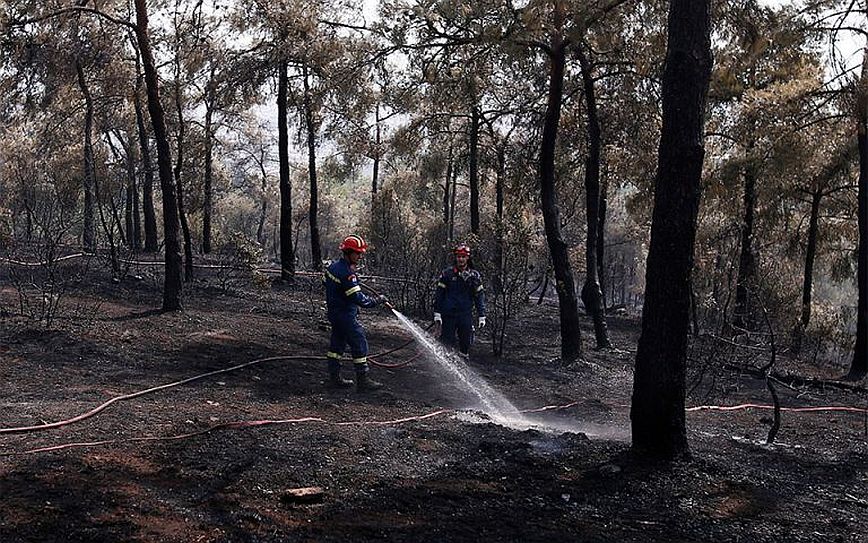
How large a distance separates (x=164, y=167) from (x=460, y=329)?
550cm

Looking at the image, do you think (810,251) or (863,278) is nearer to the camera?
(863,278)

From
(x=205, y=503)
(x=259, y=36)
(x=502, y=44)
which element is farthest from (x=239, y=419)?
(x=259, y=36)

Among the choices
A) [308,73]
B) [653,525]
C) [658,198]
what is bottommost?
[653,525]

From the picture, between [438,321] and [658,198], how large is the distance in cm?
595

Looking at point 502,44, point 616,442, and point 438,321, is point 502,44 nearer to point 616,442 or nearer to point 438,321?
point 438,321

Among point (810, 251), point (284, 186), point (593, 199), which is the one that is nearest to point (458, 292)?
point (593, 199)

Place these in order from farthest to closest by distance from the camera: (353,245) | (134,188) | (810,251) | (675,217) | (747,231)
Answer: (134,188) → (810,251) → (747,231) → (353,245) → (675,217)

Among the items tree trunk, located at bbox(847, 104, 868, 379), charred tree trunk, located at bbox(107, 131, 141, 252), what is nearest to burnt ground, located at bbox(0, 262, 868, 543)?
tree trunk, located at bbox(847, 104, 868, 379)

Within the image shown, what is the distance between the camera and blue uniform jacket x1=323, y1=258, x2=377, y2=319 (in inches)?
345

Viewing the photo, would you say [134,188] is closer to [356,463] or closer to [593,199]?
[593,199]

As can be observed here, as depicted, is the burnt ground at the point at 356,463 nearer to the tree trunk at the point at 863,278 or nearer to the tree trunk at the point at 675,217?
the tree trunk at the point at 675,217

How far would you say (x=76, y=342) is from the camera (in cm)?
966

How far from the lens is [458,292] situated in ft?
38.8

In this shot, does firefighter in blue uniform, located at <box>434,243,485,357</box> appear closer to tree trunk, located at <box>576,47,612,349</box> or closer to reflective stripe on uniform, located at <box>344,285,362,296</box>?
reflective stripe on uniform, located at <box>344,285,362,296</box>
